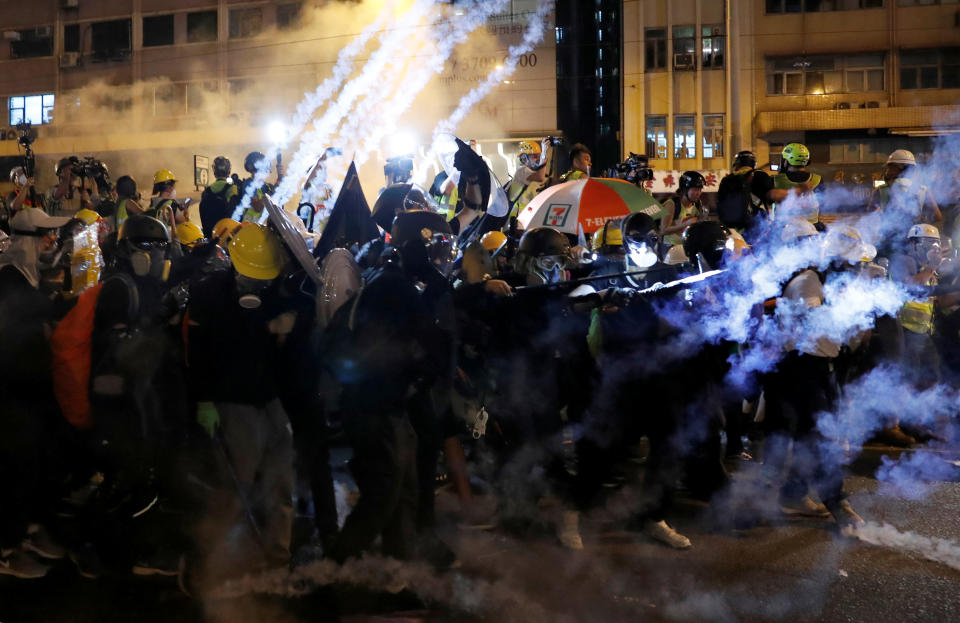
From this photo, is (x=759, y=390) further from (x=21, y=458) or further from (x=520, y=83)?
(x=520, y=83)

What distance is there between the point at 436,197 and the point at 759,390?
319cm

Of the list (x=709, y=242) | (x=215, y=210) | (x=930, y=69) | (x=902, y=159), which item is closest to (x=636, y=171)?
(x=902, y=159)

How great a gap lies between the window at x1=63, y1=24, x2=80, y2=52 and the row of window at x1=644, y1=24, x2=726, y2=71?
20297mm

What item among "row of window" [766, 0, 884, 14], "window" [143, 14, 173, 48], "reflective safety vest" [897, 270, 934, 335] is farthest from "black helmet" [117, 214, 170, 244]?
"window" [143, 14, 173, 48]

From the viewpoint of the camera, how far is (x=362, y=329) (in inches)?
159

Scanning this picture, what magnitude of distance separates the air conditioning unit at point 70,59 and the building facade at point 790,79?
768 inches

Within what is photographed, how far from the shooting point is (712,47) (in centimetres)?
2581

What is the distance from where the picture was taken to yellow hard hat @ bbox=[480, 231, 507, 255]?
20.1ft

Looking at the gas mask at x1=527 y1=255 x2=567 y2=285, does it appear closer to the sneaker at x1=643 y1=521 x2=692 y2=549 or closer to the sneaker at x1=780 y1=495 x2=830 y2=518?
the sneaker at x1=643 y1=521 x2=692 y2=549

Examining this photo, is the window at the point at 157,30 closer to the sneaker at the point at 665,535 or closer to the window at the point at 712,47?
the window at the point at 712,47

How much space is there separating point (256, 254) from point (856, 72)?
25043 mm

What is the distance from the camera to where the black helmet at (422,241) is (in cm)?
436

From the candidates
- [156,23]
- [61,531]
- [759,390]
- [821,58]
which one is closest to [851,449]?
[759,390]

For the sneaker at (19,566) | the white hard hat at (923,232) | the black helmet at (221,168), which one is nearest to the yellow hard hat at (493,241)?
the white hard hat at (923,232)
